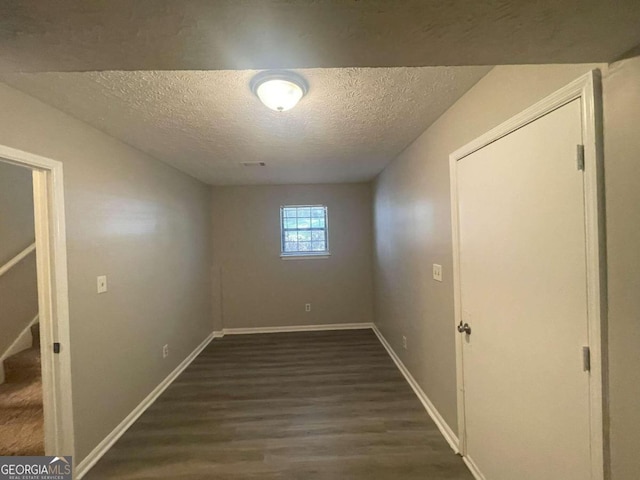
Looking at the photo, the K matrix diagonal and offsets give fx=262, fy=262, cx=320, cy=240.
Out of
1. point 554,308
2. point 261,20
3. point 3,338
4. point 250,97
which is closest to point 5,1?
point 261,20

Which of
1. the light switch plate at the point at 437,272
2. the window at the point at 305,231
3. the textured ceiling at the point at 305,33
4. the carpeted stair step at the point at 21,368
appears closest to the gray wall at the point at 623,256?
the textured ceiling at the point at 305,33

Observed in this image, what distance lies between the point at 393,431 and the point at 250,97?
2565 millimetres

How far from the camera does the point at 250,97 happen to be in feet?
5.12

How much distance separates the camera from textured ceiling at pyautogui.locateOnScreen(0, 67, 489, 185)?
136 centimetres

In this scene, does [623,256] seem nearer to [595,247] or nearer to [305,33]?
[595,247]

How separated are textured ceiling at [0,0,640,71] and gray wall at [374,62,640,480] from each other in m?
0.26

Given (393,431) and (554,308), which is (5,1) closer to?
(554,308)

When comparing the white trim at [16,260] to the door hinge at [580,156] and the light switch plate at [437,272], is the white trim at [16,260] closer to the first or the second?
the light switch plate at [437,272]

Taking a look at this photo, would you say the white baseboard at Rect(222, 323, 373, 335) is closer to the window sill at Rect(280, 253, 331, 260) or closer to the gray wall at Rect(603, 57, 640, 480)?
the window sill at Rect(280, 253, 331, 260)

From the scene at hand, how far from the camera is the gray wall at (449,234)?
0.82 meters

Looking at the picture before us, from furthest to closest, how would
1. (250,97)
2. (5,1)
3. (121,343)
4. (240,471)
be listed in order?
(121,343) < (240,471) < (250,97) < (5,1)

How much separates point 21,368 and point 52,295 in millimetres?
1497

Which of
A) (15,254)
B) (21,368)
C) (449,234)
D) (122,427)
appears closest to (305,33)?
(449,234)

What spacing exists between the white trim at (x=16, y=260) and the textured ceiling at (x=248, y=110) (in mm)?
1587
